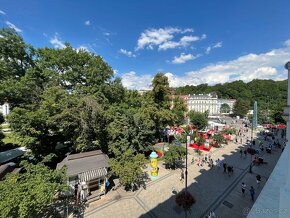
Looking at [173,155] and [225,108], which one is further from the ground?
A: [225,108]

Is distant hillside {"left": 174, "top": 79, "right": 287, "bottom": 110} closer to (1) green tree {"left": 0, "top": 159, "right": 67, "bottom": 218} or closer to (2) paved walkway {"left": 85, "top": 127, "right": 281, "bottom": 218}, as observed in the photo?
(2) paved walkway {"left": 85, "top": 127, "right": 281, "bottom": 218}

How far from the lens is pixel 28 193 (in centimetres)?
838

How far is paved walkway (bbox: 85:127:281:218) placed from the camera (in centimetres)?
1144

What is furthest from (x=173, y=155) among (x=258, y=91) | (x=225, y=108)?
(x=258, y=91)

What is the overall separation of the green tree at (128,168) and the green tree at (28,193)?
14.5ft

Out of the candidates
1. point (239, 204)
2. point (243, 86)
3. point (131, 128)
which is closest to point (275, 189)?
point (239, 204)

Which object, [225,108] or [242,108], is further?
[225,108]

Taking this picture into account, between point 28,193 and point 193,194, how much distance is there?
39.0 feet

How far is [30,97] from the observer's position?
18.0 meters

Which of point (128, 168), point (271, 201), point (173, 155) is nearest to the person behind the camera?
point (271, 201)

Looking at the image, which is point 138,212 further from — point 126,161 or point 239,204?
point 239,204

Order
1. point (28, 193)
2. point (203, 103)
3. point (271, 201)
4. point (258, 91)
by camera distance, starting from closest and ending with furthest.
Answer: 1. point (271, 201)
2. point (28, 193)
3. point (203, 103)
4. point (258, 91)

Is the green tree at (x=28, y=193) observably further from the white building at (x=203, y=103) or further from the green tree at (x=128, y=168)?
the white building at (x=203, y=103)

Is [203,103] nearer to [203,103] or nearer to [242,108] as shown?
[203,103]
